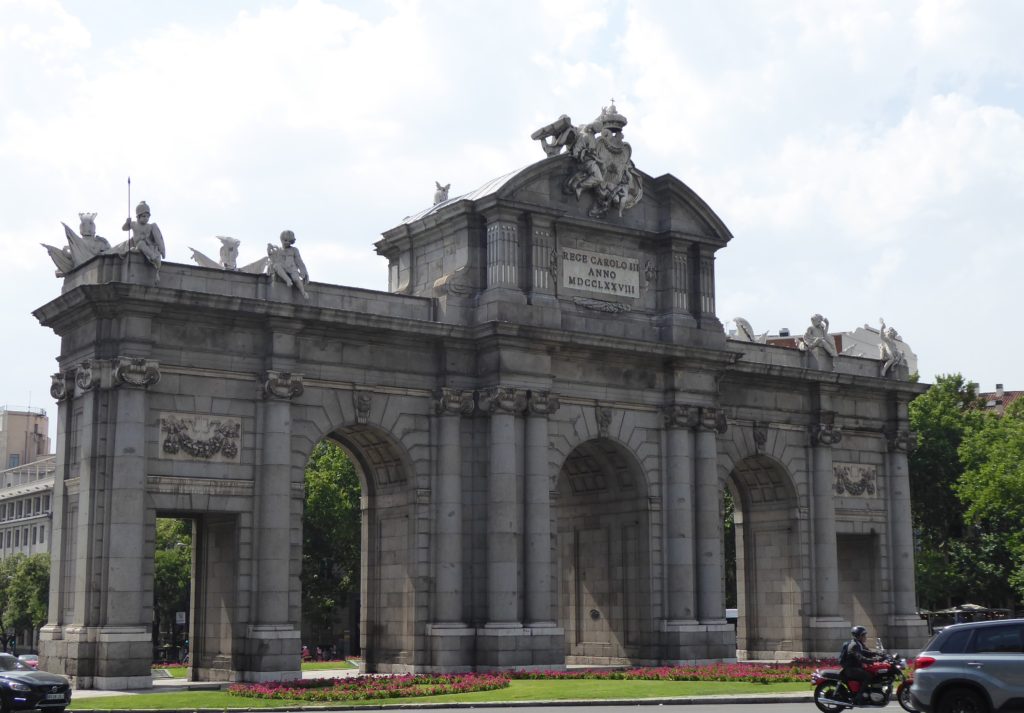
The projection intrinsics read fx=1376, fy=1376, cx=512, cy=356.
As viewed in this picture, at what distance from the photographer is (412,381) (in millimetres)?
44250

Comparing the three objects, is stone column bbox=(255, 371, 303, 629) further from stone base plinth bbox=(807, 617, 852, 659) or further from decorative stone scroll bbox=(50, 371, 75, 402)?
stone base plinth bbox=(807, 617, 852, 659)

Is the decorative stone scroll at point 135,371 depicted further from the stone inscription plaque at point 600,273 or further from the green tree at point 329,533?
the green tree at point 329,533

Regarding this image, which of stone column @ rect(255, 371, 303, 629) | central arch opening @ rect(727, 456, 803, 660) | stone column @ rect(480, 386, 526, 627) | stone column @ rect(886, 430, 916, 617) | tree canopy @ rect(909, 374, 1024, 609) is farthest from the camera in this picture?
tree canopy @ rect(909, 374, 1024, 609)

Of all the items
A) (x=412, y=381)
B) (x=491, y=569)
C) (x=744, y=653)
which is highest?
(x=412, y=381)

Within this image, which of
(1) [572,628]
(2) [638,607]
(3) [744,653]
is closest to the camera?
(2) [638,607]

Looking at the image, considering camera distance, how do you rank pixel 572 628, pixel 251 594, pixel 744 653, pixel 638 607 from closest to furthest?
pixel 251 594 < pixel 638 607 < pixel 572 628 < pixel 744 653

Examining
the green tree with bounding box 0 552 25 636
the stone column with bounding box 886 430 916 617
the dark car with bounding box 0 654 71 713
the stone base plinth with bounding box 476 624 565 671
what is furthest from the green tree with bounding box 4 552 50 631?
the dark car with bounding box 0 654 71 713

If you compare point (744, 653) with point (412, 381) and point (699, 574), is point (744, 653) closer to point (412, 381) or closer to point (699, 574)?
point (699, 574)

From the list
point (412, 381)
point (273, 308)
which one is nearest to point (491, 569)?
point (412, 381)

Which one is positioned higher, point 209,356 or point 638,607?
point 209,356

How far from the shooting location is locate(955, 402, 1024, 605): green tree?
66875 mm

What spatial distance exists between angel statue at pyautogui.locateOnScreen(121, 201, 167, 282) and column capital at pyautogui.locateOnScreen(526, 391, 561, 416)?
12285 millimetres

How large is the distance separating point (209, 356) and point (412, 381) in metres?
6.83

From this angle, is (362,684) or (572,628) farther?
(572,628)
